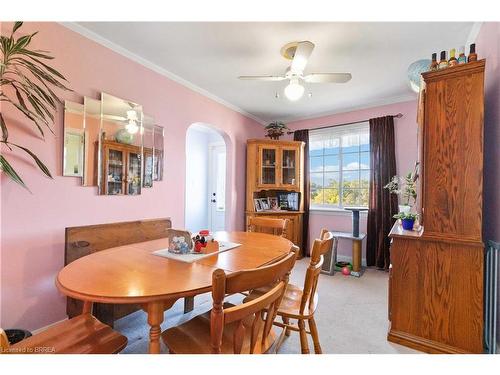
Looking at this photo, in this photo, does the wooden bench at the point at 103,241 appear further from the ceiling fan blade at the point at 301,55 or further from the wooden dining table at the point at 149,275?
the ceiling fan blade at the point at 301,55

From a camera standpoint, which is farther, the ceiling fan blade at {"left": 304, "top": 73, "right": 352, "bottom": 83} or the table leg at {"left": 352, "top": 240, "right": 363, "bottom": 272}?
the table leg at {"left": 352, "top": 240, "right": 363, "bottom": 272}

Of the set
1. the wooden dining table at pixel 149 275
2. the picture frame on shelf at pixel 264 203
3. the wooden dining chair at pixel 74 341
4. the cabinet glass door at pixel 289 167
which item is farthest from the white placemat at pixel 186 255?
the cabinet glass door at pixel 289 167

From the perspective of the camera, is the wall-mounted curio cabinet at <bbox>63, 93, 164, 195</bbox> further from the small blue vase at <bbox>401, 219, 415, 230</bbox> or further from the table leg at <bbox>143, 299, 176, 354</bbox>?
the small blue vase at <bbox>401, 219, 415, 230</bbox>

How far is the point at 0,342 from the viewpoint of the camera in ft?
2.64

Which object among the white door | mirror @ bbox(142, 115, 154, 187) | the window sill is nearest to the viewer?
mirror @ bbox(142, 115, 154, 187)

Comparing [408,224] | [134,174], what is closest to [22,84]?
[134,174]

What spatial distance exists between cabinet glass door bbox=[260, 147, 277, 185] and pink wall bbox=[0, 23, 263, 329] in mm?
1713

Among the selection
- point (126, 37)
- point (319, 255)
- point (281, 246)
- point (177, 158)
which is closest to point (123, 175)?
point (177, 158)

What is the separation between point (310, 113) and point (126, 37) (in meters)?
2.95

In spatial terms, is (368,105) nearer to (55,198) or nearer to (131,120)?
(131,120)

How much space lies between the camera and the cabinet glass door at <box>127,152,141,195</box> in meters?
2.44

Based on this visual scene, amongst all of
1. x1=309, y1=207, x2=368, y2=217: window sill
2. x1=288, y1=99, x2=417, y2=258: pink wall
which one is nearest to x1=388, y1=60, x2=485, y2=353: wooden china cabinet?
x1=288, y1=99, x2=417, y2=258: pink wall

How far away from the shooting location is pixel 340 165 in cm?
413

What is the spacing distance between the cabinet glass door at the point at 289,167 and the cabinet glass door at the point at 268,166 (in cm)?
14
